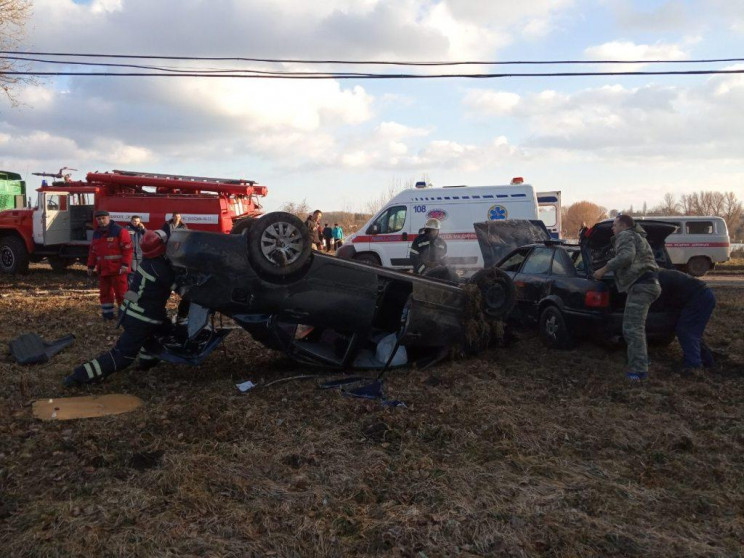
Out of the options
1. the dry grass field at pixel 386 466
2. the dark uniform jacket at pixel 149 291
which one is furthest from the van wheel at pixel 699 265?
the dark uniform jacket at pixel 149 291

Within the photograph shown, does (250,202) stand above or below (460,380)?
above

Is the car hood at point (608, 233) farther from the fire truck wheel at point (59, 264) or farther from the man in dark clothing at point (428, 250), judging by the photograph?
the fire truck wheel at point (59, 264)

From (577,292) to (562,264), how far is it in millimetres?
600

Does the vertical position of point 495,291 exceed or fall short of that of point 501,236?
it falls short

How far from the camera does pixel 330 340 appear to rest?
6.65 meters

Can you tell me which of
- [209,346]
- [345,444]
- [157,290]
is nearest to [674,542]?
[345,444]

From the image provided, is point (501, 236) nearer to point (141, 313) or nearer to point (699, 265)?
point (141, 313)

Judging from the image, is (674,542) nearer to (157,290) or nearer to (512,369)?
(512,369)

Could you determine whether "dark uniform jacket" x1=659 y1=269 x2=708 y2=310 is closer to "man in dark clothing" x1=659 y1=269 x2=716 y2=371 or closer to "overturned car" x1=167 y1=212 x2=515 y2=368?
"man in dark clothing" x1=659 y1=269 x2=716 y2=371

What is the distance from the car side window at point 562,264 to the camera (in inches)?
292

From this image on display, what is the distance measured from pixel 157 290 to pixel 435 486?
3.27m

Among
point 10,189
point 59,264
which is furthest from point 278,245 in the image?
point 10,189

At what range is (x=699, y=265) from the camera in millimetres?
18328

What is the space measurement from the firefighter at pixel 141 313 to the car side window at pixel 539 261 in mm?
4600
